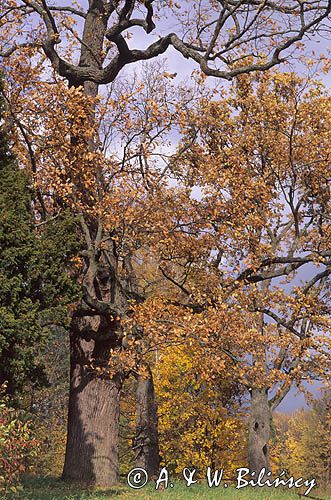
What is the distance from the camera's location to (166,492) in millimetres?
12750

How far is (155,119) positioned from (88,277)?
5.04 meters

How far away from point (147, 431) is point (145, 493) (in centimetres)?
772

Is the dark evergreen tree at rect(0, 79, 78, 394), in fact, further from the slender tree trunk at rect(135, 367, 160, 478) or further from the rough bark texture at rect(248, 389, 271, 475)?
the rough bark texture at rect(248, 389, 271, 475)

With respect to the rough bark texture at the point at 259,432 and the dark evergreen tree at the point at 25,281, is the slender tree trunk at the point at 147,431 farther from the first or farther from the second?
the dark evergreen tree at the point at 25,281

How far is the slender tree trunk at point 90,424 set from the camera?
606 inches

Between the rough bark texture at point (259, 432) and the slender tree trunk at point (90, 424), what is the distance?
5891mm

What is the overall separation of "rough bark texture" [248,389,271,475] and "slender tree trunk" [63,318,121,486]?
589cm

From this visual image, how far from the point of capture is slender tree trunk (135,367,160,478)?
19.8 metres

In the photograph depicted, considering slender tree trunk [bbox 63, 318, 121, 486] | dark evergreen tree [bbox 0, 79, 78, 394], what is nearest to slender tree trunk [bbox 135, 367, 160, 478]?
slender tree trunk [bbox 63, 318, 121, 486]

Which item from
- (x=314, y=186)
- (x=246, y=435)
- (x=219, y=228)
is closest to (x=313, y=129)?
(x=314, y=186)

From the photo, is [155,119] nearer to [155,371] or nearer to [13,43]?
[13,43]

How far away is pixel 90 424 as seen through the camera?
15.7 metres

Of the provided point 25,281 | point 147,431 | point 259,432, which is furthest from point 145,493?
point 259,432

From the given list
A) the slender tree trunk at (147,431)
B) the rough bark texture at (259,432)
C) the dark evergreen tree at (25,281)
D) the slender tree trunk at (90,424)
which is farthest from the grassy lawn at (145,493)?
the rough bark texture at (259,432)
